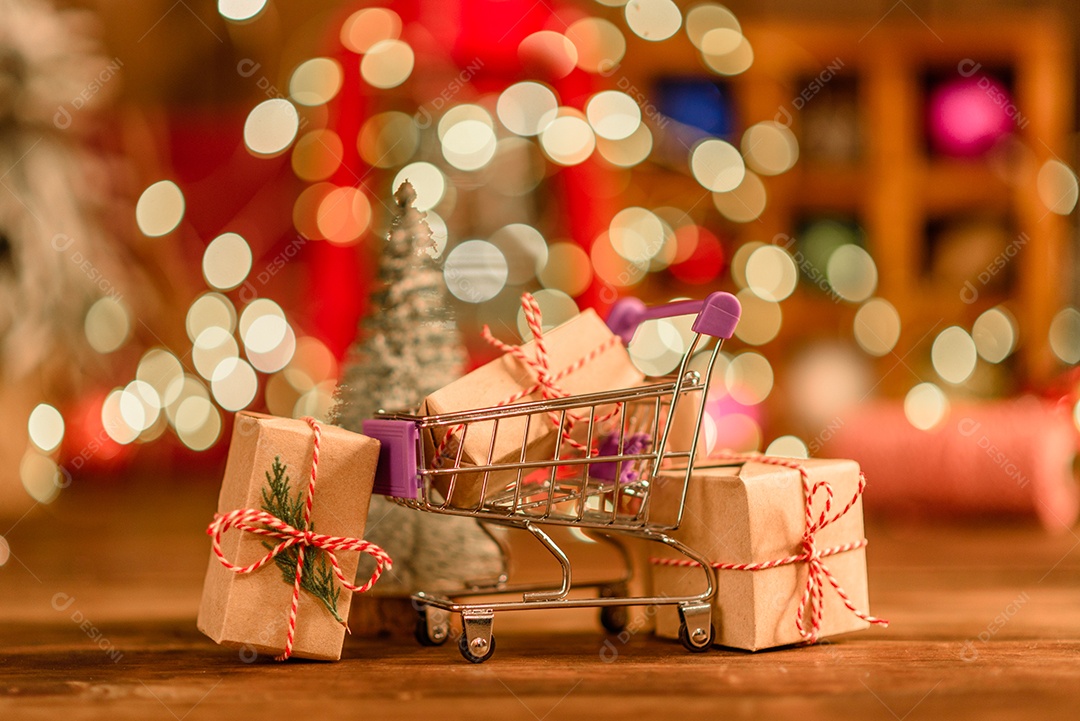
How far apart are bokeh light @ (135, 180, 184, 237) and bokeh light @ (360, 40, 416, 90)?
1013 mm

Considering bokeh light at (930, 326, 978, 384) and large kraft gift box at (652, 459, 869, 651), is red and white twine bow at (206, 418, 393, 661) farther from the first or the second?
bokeh light at (930, 326, 978, 384)

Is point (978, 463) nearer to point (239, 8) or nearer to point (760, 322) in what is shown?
point (760, 322)

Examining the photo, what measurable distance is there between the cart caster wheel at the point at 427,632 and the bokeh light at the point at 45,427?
1737 millimetres

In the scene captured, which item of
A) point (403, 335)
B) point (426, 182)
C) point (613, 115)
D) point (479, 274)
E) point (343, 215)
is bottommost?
point (403, 335)

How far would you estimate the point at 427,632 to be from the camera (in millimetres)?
1130

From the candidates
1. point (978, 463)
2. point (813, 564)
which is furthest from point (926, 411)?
point (813, 564)

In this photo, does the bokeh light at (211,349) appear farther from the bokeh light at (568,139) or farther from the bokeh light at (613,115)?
the bokeh light at (613,115)

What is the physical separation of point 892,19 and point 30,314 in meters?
2.72

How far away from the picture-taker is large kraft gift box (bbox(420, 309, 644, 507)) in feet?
3.44

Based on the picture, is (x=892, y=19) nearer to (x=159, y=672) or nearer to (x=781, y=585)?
(x=781, y=585)

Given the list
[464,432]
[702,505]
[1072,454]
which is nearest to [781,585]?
[702,505]

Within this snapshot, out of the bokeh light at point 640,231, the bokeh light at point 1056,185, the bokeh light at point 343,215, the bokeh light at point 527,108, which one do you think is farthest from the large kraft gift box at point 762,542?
the bokeh light at point 1056,185

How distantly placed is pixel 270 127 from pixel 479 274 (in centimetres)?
94

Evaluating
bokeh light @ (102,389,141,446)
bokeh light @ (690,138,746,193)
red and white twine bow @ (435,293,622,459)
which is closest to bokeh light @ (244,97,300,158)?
bokeh light @ (102,389,141,446)
